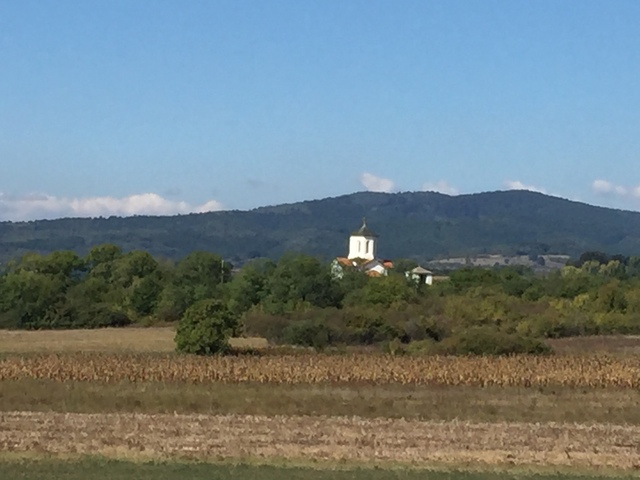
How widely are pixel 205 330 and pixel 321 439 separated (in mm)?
31779

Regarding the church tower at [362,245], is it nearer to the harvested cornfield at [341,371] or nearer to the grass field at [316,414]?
the grass field at [316,414]

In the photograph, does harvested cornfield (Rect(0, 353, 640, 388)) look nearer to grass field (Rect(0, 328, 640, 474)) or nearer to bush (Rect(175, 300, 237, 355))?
grass field (Rect(0, 328, 640, 474))

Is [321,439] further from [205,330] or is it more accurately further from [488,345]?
[488,345]

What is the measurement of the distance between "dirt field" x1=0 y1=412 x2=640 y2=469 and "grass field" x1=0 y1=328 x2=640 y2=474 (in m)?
0.05

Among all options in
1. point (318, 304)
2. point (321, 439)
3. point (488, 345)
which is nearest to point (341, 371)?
point (488, 345)

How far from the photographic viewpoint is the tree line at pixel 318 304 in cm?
6781

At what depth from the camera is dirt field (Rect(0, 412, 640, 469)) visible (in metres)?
23.4

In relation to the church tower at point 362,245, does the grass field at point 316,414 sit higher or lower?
lower

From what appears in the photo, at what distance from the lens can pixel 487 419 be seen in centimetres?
3120

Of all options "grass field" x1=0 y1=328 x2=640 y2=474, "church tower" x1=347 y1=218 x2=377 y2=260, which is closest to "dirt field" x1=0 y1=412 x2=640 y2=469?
"grass field" x1=0 y1=328 x2=640 y2=474

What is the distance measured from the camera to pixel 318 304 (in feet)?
316

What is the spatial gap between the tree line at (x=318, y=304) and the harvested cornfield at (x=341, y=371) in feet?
28.1

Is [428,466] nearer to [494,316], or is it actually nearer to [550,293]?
[494,316]

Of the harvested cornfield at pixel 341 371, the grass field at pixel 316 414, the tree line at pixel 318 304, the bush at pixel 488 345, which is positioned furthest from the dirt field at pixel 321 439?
the tree line at pixel 318 304
